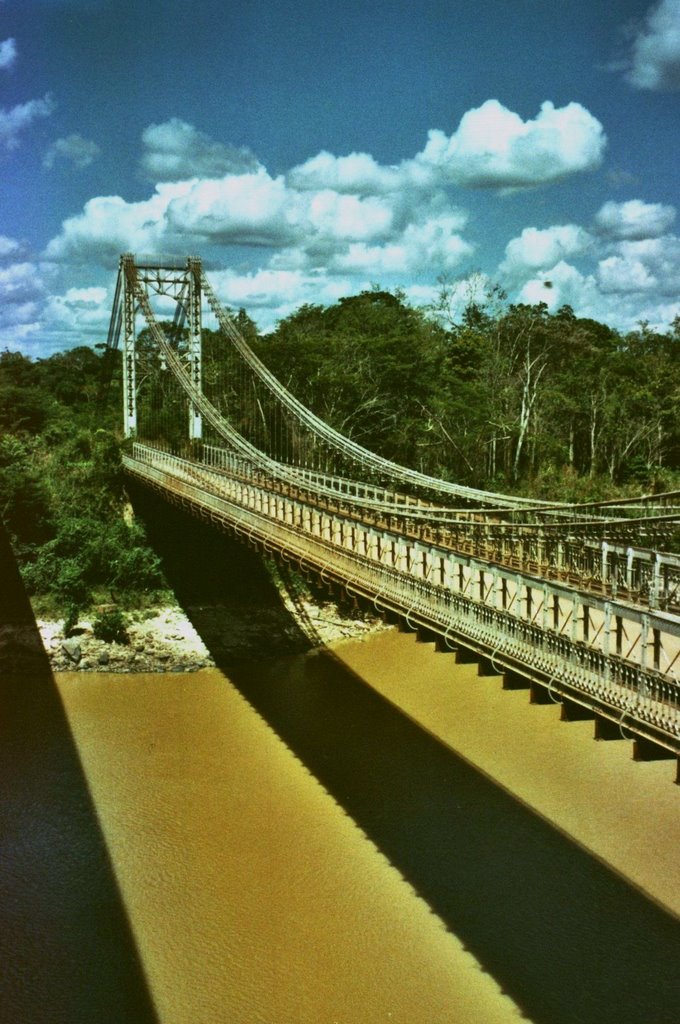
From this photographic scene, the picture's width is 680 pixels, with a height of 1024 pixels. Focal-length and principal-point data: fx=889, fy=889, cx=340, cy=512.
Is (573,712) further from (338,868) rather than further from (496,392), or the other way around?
(496,392)

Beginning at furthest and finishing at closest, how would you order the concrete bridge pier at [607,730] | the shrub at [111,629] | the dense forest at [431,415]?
1. the dense forest at [431,415]
2. the shrub at [111,629]
3. the concrete bridge pier at [607,730]

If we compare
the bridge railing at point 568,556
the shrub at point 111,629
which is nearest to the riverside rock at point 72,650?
the shrub at point 111,629

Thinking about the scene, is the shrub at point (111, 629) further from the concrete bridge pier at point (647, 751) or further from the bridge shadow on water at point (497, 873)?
the concrete bridge pier at point (647, 751)

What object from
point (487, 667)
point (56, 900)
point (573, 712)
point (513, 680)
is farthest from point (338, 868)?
point (573, 712)

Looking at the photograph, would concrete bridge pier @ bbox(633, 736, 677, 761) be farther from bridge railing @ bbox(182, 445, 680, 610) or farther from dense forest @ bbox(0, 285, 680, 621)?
dense forest @ bbox(0, 285, 680, 621)

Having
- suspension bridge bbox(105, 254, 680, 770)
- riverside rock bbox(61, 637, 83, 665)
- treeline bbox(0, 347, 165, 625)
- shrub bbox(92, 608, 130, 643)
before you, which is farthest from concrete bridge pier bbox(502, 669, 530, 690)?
treeline bbox(0, 347, 165, 625)
